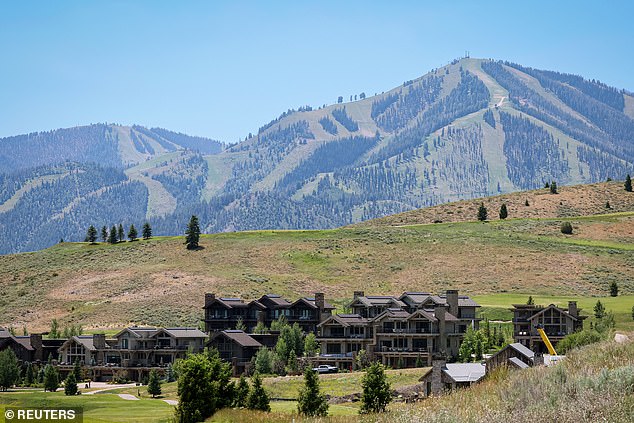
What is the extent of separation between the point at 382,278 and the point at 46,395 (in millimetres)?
72550

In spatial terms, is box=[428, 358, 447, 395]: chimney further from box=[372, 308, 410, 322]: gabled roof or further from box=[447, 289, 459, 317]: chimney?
box=[447, 289, 459, 317]: chimney

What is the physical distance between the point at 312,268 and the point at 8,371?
6808 cm

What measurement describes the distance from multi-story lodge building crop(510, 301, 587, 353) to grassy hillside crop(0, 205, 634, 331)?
2463 centimetres

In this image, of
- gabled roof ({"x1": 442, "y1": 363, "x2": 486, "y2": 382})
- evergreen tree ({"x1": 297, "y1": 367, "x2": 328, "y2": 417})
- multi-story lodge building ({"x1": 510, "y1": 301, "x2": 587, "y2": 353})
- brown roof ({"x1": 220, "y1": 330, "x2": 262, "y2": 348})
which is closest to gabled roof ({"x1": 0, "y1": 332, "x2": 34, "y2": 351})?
brown roof ({"x1": 220, "y1": 330, "x2": 262, "y2": 348})

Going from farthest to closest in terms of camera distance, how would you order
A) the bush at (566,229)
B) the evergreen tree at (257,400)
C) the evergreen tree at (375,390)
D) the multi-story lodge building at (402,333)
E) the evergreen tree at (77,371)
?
the bush at (566,229)
the multi-story lodge building at (402,333)
the evergreen tree at (77,371)
the evergreen tree at (257,400)
the evergreen tree at (375,390)

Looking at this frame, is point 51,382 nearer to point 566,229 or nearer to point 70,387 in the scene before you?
point 70,387

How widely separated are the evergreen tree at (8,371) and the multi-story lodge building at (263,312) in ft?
79.2

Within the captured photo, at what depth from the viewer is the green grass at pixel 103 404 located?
57.9m

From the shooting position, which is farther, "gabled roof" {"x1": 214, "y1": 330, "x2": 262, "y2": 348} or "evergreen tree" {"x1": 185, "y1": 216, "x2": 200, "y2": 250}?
"evergreen tree" {"x1": 185, "y1": 216, "x2": 200, "y2": 250}

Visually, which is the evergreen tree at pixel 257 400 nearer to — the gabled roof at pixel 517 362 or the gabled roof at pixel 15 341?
the gabled roof at pixel 517 362

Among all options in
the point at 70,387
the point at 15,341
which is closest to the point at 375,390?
the point at 70,387

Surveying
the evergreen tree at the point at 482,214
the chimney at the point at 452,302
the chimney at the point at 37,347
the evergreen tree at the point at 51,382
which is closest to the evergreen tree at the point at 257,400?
the evergreen tree at the point at 51,382

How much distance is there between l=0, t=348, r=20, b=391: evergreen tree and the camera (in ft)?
282

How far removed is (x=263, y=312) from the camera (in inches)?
4237
